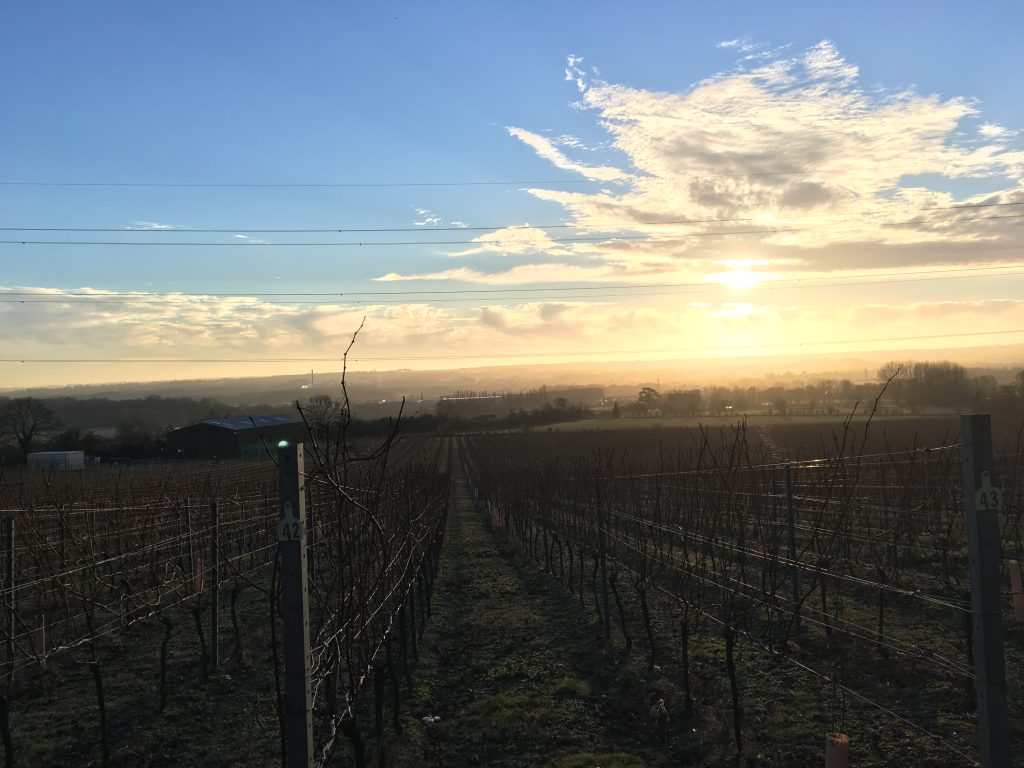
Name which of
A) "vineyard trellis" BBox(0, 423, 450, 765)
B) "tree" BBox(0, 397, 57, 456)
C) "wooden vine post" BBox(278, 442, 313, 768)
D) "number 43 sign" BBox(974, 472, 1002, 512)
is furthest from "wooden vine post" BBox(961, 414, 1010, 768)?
"tree" BBox(0, 397, 57, 456)

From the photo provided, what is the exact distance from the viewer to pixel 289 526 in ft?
8.36

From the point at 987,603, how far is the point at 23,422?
58.4 meters

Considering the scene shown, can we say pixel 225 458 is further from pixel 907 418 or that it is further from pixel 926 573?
pixel 926 573

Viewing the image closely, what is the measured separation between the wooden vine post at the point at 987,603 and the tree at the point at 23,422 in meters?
57.1

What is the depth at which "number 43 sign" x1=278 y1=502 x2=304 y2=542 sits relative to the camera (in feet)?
8.30

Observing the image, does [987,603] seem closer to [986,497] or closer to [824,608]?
[986,497]

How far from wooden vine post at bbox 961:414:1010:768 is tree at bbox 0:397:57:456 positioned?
57.1m

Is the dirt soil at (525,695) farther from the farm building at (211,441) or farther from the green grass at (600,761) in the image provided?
the farm building at (211,441)

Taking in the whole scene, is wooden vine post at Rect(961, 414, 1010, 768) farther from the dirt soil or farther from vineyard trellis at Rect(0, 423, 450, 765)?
vineyard trellis at Rect(0, 423, 450, 765)

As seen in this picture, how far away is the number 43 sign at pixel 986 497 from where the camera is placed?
290cm

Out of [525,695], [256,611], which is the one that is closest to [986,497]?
[525,695]

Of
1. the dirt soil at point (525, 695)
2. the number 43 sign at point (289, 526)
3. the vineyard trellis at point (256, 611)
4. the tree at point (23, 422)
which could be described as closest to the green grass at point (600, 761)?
the dirt soil at point (525, 695)

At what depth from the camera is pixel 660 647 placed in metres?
6.70

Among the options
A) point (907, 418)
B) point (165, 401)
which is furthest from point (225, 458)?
point (907, 418)
